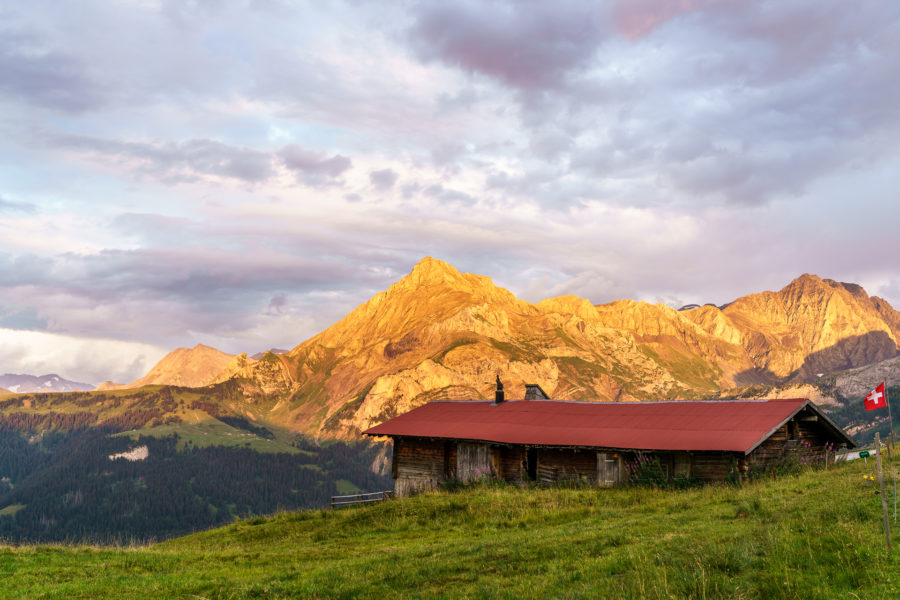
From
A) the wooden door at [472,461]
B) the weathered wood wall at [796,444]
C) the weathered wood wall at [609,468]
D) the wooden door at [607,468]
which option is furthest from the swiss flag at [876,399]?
the wooden door at [472,461]

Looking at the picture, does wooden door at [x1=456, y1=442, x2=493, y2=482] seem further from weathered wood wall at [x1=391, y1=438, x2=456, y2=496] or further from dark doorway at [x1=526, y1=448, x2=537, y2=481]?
dark doorway at [x1=526, y1=448, x2=537, y2=481]

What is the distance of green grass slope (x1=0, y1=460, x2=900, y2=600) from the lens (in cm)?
1170

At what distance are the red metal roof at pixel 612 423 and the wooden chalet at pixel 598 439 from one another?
6cm

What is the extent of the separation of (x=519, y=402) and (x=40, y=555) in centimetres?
3518

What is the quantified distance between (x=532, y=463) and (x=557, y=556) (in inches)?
998

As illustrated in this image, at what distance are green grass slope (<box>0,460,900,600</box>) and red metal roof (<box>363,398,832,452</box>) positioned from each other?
5214 millimetres

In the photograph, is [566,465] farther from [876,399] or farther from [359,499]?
[876,399]

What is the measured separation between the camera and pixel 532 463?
41125 millimetres

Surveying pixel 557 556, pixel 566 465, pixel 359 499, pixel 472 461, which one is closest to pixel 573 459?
pixel 566 465

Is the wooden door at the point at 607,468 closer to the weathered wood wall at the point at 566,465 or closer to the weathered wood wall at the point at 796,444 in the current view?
the weathered wood wall at the point at 566,465

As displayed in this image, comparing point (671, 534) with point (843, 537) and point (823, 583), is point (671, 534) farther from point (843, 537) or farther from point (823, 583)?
point (823, 583)

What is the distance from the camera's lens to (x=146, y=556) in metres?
21.8

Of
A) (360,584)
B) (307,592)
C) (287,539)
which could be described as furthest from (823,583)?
(287,539)

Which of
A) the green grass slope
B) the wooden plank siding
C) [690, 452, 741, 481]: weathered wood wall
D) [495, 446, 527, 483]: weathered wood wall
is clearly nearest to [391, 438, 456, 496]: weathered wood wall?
the wooden plank siding
